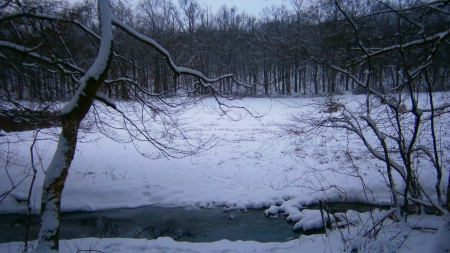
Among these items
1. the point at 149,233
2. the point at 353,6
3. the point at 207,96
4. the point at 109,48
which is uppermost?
the point at 353,6

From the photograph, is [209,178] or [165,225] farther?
[209,178]

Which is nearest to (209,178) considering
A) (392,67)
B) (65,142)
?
(392,67)

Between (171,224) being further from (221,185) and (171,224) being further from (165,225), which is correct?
(221,185)

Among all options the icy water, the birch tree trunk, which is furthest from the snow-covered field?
the birch tree trunk

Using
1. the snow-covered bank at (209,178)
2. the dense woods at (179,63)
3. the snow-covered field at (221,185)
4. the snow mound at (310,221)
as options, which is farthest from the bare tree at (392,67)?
the snow-covered bank at (209,178)

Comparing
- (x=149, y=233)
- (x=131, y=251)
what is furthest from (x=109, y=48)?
(x=149, y=233)

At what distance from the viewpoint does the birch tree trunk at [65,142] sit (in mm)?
3348

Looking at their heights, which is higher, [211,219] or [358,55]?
[358,55]

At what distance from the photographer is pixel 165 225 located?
714 cm

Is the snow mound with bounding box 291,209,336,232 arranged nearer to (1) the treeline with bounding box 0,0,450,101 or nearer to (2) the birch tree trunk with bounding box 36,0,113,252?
(1) the treeline with bounding box 0,0,450,101

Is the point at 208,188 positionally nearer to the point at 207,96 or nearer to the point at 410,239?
the point at 207,96

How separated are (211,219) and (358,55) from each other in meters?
5.63

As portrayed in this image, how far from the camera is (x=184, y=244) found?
5.37 m

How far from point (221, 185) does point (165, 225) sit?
2730mm
